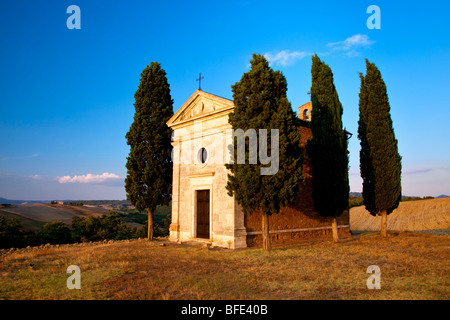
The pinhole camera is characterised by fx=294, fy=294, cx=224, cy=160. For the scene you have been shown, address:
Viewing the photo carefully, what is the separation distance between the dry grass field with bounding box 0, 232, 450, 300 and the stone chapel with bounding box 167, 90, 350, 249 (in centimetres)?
133

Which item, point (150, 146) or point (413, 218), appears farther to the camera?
point (413, 218)

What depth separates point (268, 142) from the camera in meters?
11.1

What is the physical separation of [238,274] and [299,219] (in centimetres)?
782

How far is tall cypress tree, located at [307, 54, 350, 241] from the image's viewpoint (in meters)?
13.7

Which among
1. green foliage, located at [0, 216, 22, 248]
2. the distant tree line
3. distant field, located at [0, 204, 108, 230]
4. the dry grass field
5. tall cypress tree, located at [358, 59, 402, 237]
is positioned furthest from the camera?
distant field, located at [0, 204, 108, 230]

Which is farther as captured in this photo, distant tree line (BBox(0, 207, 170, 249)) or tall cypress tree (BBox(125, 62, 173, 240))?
distant tree line (BBox(0, 207, 170, 249))

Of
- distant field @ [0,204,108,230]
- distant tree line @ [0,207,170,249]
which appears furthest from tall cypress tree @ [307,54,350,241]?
→ distant field @ [0,204,108,230]

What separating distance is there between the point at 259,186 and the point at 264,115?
105 inches

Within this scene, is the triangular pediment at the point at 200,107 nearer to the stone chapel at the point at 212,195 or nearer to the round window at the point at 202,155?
the stone chapel at the point at 212,195

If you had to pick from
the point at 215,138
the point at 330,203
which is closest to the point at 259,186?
the point at 215,138

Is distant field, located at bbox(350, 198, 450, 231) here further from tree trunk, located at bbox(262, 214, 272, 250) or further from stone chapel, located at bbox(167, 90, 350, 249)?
tree trunk, located at bbox(262, 214, 272, 250)

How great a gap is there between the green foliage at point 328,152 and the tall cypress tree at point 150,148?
7.93 metres

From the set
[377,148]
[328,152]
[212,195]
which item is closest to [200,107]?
[212,195]
